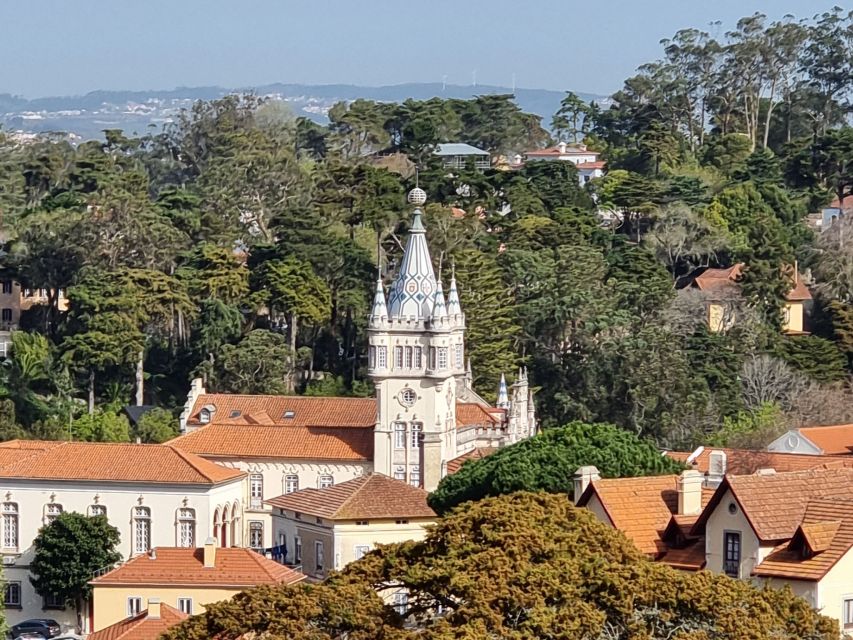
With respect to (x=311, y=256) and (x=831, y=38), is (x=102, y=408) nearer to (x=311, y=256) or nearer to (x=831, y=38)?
(x=311, y=256)

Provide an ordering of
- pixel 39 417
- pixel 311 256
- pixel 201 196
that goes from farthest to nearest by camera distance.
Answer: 1. pixel 201 196
2. pixel 311 256
3. pixel 39 417

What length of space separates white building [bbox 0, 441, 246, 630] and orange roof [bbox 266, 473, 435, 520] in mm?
4546

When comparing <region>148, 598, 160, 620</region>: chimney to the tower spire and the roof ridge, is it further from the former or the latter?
the tower spire

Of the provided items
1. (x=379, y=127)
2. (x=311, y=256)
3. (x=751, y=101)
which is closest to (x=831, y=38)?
(x=751, y=101)

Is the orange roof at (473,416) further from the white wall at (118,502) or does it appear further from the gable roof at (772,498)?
the gable roof at (772,498)

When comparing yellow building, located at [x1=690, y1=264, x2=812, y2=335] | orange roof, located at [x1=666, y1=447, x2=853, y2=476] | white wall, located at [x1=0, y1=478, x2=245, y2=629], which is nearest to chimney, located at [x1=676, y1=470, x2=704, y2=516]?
orange roof, located at [x1=666, y1=447, x2=853, y2=476]

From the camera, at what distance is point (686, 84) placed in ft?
474

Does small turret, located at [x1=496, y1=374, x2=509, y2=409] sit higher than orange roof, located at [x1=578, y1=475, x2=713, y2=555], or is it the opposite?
orange roof, located at [x1=578, y1=475, x2=713, y2=555]

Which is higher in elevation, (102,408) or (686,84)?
(686,84)

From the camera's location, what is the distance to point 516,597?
130 feet

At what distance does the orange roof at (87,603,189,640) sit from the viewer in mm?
52000

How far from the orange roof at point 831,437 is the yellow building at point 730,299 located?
21685 mm

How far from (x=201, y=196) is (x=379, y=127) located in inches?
861

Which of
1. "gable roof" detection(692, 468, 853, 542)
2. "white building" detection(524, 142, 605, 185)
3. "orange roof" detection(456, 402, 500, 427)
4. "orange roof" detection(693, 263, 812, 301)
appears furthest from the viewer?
"white building" detection(524, 142, 605, 185)
